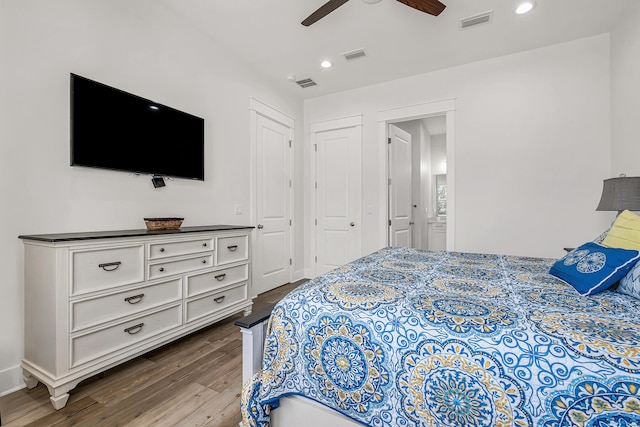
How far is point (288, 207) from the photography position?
14.0ft

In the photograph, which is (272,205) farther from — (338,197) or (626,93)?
Result: (626,93)

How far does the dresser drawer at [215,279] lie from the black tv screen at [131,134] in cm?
96

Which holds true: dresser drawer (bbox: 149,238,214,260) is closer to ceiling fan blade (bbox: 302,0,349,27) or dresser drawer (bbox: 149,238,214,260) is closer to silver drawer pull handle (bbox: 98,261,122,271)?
silver drawer pull handle (bbox: 98,261,122,271)

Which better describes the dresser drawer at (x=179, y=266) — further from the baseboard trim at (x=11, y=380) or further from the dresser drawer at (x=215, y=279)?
the baseboard trim at (x=11, y=380)

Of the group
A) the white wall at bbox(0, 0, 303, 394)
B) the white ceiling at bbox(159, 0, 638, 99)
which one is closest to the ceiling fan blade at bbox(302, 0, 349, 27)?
the white ceiling at bbox(159, 0, 638, 99)

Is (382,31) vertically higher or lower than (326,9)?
higher

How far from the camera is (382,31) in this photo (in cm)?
291

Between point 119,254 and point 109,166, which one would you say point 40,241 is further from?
point 109,166

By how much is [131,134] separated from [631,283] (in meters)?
3.16

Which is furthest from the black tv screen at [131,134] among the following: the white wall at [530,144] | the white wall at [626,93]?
the white wall at [626,93]

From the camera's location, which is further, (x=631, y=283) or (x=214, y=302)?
(x=214, y=302)

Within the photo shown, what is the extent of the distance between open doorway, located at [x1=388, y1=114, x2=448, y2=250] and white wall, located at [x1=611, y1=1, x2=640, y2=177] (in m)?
1.69

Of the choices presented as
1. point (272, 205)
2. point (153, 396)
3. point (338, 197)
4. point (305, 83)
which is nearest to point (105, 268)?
point (153, 396)

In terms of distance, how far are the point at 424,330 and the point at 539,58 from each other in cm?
364
